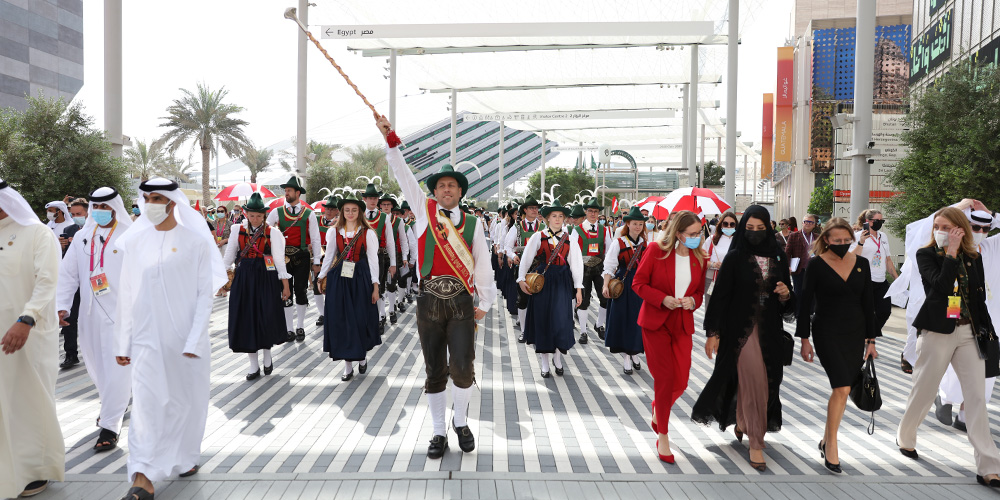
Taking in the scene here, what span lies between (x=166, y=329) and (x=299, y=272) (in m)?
6.41

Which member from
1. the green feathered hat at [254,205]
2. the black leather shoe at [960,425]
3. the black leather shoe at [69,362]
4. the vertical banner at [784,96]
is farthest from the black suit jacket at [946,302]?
the vertical banner at [784,96]

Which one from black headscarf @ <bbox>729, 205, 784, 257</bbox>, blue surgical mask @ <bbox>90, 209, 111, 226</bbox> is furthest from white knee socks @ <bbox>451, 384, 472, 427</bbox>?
blue surgical mask @ <bbox>90, 209, 111, 226</bbox>

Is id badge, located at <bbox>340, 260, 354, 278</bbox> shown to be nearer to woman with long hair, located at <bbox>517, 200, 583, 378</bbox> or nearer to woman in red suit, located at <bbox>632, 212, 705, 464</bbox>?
woman with long hair, located at <bbox>517, 200, 583, 378</bbox>

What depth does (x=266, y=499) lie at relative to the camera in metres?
4.25

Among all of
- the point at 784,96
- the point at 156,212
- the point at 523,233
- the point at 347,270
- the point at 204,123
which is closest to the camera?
the point at 156,212

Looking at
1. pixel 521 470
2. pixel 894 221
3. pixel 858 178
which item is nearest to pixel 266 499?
pixel 521 470

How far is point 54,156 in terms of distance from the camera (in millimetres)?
13805

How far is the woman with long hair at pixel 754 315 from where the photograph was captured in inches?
196

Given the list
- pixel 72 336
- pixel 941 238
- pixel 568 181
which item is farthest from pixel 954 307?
pixel 568 181

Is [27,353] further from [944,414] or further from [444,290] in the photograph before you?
[944,414]

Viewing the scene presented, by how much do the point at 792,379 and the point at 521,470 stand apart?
4.49 m

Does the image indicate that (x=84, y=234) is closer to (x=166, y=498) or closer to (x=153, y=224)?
(x=153, y=224)

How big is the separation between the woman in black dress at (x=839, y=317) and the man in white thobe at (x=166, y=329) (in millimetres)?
3851

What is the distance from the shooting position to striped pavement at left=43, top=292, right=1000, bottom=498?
4.81 metres
